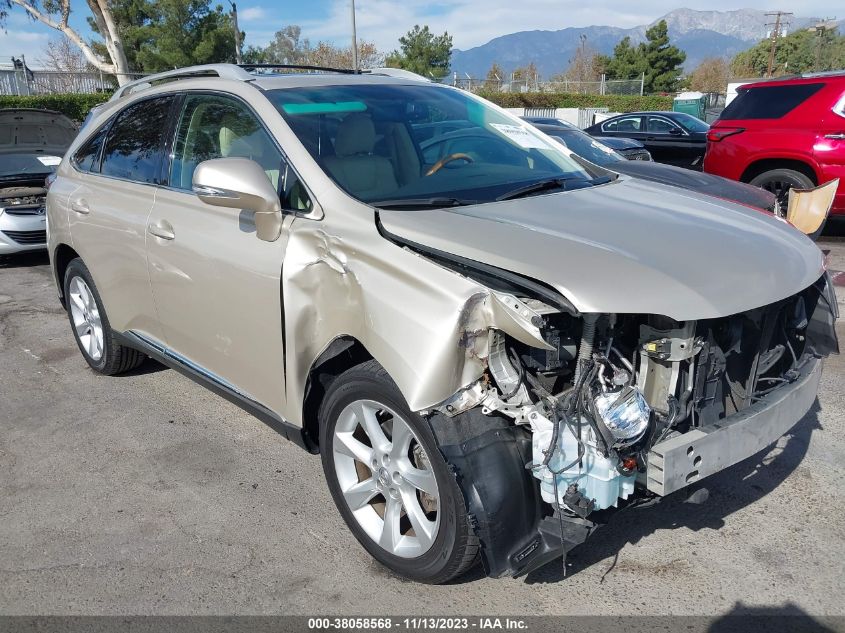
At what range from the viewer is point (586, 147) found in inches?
341

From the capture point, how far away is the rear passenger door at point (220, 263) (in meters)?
3.09

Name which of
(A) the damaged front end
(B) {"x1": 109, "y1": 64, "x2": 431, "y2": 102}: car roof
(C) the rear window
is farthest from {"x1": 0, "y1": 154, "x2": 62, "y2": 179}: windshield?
(C) the rear window

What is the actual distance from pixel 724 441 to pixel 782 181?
24.0ft

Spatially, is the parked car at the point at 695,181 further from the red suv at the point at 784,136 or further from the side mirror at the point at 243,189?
the side mirror at the point at 243,189

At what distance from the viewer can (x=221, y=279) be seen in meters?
3.29

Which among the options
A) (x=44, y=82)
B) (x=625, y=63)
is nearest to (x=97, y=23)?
(x=44, y=82)

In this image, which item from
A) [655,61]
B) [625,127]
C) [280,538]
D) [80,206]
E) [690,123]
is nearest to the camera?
[280,538]

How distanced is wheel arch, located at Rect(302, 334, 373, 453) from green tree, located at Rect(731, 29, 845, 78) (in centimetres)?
7630

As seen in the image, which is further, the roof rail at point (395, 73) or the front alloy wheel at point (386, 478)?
the roof rail at point (395, 73)

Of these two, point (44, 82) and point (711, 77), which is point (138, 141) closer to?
point (44, 82)

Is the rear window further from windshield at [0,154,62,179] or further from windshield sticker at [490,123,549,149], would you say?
windshield at [0,154,62,179]

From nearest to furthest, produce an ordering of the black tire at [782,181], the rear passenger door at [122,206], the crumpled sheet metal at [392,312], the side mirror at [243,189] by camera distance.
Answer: the crumpled sheet metal at [392,312]
the side mirror at [243,189]
the rear passenger door at [122,206]
the black tire at [782,181]

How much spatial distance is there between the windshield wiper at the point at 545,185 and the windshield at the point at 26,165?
7.59 m

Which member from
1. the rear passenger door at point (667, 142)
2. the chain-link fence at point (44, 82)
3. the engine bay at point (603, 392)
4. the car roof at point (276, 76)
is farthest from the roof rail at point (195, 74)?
the chain-link fence at point (44, 82)
